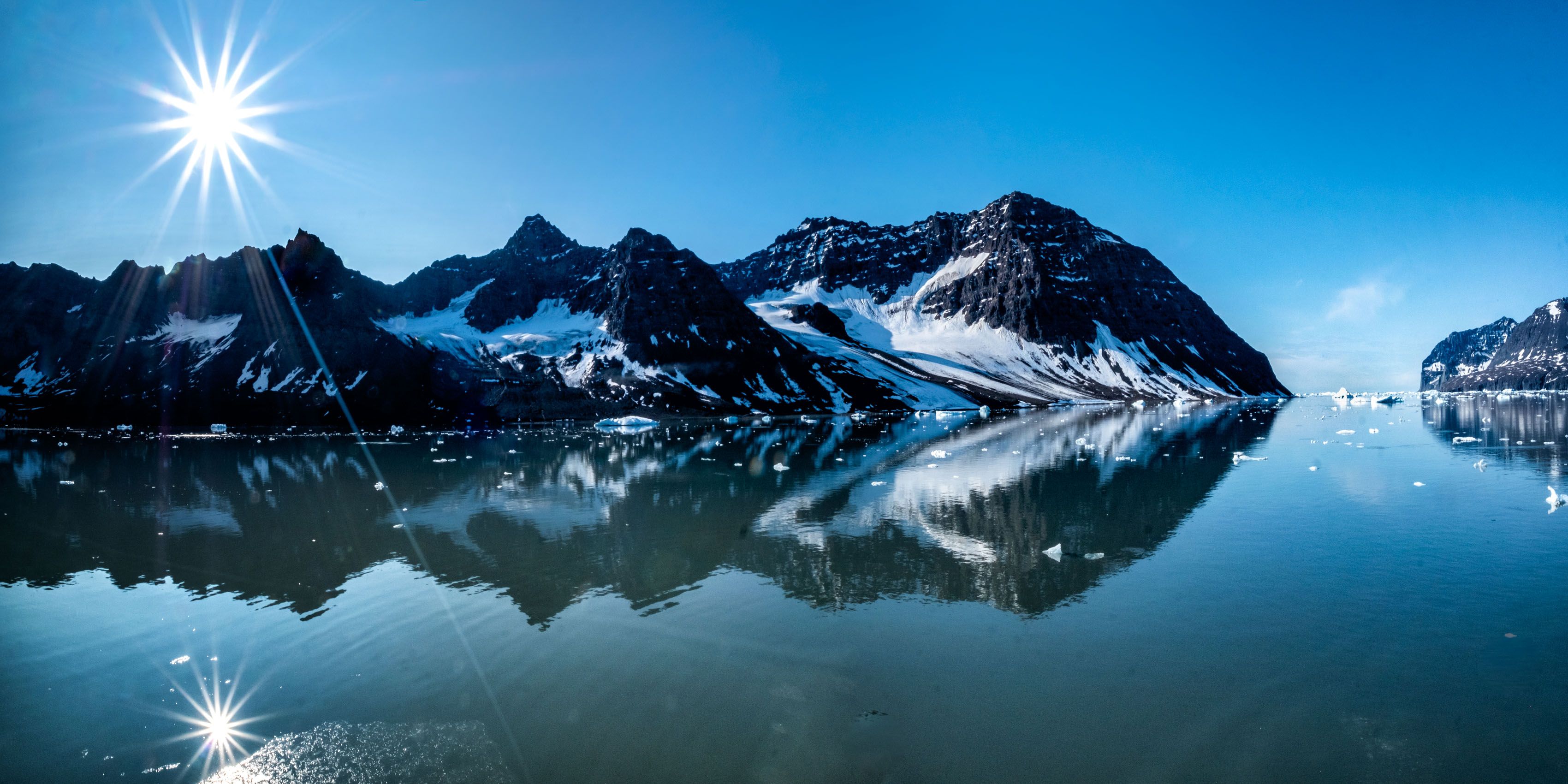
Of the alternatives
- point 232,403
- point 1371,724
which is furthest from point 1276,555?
point 232,403

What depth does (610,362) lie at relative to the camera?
160250 mm

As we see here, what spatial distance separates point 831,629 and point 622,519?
51.7ft

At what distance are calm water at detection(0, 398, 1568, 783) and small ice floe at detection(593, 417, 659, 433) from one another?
76.9 m

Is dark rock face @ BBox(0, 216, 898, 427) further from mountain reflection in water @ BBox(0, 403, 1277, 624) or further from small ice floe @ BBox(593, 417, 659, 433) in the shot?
mountain reflection in water @ BBox(0, 403, 1277, 624)

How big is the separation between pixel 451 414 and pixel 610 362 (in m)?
41.8

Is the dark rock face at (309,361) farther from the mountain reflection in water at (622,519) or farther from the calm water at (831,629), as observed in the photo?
the calm water at (831,629)

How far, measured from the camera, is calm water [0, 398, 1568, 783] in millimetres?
9906

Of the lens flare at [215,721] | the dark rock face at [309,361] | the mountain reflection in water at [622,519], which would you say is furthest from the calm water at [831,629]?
the dark rock face at [309,361]

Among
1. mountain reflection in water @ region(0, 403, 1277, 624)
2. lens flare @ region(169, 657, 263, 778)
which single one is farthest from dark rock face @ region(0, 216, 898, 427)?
lens flare @ region(169, 657, 263, 778)

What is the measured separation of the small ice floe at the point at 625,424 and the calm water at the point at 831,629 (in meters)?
76.9

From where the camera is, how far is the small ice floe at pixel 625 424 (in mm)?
112062

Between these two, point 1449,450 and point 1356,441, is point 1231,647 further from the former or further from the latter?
point 1356,441

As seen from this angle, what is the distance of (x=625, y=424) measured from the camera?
11988 centimetres

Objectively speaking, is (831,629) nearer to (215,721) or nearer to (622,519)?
(215,721)
